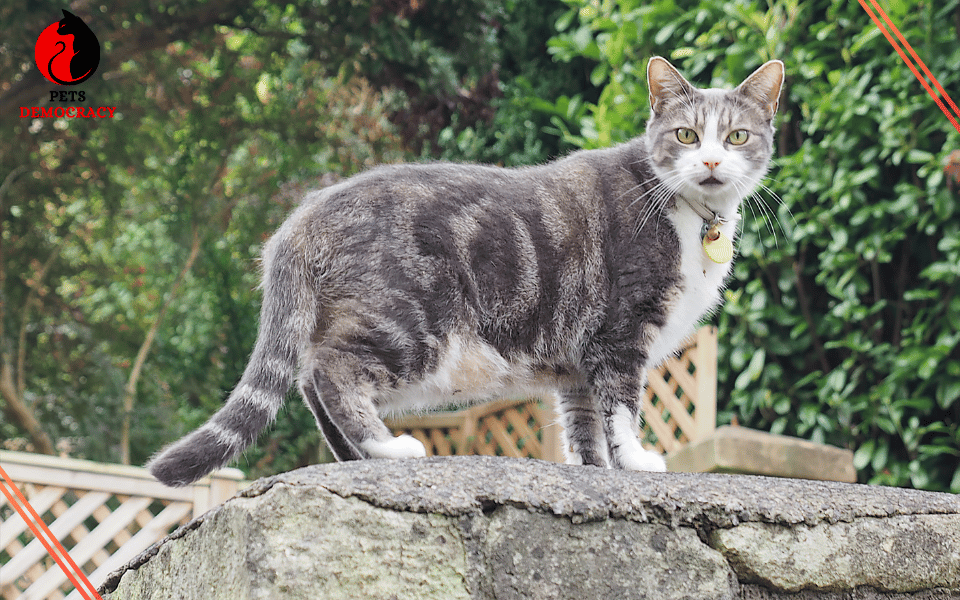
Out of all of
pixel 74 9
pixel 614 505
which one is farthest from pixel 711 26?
pixel 74 9

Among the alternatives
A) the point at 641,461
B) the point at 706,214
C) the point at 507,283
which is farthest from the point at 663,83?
the point at 641,461

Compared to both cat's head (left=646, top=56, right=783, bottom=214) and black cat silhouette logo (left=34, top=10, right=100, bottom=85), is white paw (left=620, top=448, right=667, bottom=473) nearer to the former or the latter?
cat's head (left=646, top=56, right=783, bottom=214)

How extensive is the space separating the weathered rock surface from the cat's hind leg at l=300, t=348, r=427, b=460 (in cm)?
15

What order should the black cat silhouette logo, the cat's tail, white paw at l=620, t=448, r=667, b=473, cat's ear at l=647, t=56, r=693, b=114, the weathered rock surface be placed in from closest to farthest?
the weathered rock surface < the cat's tail < white paw at l=620, t=448, r=667, b=473 < cat's ear at l=647, t=56, r=693, b=114 < the black cat silhouette logo

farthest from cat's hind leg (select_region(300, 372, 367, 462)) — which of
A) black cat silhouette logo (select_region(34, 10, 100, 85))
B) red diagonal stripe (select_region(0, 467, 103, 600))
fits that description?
black cat silhouette logo (select_region(34, 10, 100, 85))

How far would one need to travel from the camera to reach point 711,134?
2244 mm

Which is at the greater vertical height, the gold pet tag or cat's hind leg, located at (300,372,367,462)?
the gold pet tag

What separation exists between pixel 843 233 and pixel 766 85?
Answer: 1323 mm

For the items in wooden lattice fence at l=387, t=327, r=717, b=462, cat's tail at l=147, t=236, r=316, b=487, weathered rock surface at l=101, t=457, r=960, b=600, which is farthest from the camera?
wooden lattice fence at l=387, t=327, r=717, b=462

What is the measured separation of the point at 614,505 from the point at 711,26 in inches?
114

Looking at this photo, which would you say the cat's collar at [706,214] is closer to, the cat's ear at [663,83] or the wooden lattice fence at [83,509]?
the cat's ear at [663,83]

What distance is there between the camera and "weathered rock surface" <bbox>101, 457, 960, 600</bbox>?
153 centimetres

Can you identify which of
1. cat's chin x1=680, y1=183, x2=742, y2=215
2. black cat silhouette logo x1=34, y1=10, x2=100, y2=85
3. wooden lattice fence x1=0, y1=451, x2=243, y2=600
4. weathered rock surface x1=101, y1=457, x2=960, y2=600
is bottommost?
wooden lattice fence x1=0, y1=451, x2=243, y2=600

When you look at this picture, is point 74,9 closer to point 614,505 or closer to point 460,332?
point 460,332
